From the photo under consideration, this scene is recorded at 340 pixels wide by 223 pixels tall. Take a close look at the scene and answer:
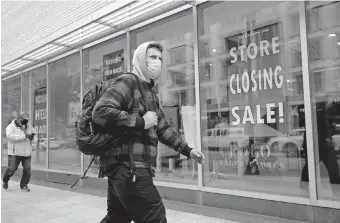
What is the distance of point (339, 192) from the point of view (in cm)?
471

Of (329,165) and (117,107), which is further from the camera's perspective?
(329,165)

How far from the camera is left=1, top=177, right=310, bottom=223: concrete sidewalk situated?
473cm

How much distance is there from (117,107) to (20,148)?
596 centimetres

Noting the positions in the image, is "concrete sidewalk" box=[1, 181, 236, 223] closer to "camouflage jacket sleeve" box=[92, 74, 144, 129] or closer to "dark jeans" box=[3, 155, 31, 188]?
"dark jeans" box=[3, 155, 31, 188]

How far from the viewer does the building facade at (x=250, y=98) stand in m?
4.68

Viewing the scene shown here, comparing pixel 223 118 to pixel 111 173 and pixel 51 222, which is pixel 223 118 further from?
pixel 111 173

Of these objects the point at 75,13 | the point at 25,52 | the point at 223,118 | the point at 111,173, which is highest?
the point at 75,13

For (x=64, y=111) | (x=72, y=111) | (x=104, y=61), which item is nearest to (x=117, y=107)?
(x=104, y=61)

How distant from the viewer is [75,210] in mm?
5410

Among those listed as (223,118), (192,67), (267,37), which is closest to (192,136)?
(223,118)

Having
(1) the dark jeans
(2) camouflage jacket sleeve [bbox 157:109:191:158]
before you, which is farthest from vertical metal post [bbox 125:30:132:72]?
(2) camouflage jacket sleeve [bbox 157:109:191:158]

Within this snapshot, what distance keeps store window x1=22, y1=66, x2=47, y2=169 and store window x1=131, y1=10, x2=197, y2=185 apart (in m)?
4.28

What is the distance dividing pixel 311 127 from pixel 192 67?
8.72 feet

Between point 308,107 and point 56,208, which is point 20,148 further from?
point 308,107
